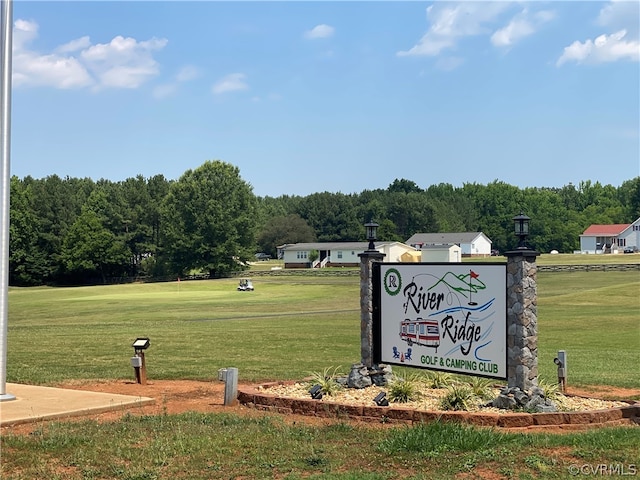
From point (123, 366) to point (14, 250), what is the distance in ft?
271

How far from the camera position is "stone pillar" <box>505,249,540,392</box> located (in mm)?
10320

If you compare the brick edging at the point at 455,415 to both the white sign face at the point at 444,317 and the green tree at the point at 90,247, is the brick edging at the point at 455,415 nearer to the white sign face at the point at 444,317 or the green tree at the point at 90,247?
the white sign face at the point at 444,317

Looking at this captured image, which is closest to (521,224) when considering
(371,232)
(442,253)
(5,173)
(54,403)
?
(371,232)

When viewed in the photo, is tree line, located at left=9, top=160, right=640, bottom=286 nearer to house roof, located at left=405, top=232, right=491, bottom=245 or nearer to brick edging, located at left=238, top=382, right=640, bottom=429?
house roof, located at left=405, top=232, right=491, bottom=245

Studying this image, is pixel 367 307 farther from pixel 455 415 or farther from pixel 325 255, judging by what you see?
pixel 325 255

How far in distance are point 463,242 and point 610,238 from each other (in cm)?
2768

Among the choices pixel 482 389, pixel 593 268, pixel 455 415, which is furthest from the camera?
pixel 593 268

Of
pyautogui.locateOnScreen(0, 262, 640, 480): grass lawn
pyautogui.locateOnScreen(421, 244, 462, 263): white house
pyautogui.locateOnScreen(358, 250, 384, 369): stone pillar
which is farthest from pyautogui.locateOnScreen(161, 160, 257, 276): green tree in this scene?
pyautogui.locateOnScreen(358, 250, 384, 369): stone pillar

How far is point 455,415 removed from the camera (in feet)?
30.7

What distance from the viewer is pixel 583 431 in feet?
29.0

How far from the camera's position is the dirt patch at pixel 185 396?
10055 millimetres

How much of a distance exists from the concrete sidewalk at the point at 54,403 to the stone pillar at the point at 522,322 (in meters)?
5.41

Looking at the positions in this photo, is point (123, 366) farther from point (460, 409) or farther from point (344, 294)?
point (344, 294)
